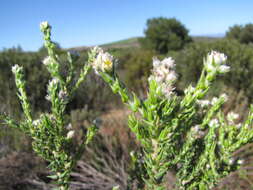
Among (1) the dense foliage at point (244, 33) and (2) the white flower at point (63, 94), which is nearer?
(2) the white flower at point (63, 94)

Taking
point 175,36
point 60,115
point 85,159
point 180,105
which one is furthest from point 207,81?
point 175,36

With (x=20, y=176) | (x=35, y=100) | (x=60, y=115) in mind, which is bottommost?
(x=20, y=176)

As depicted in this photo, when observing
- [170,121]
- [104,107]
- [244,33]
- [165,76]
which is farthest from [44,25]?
[244,33]

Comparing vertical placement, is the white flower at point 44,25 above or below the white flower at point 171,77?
above

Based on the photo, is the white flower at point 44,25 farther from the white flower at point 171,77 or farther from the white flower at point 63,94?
the white flower at point 171,77

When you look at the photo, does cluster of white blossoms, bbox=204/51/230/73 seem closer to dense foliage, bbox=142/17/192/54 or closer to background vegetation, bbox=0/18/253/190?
background vegetation, bbox=0/18/253/190

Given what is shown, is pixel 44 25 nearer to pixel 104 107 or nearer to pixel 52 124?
pixel 52 124

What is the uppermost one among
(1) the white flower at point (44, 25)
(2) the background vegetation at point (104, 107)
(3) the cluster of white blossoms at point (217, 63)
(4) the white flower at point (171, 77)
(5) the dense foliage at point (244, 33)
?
(5) the dense foliage at point (244, 33)

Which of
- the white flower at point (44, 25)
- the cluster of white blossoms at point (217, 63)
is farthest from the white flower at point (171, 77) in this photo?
the white flower at point (44, 25)

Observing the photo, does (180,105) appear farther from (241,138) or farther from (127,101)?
(241,138)
